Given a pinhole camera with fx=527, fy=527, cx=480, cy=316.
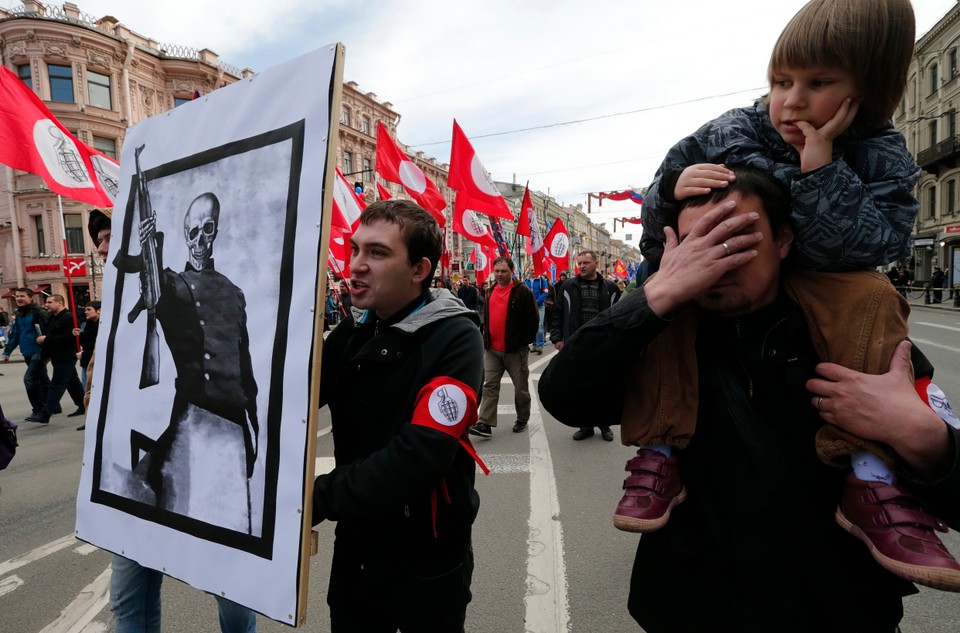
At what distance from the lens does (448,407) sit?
1.44 meters

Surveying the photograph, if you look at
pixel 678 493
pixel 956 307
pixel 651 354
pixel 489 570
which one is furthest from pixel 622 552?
pixel 956 307

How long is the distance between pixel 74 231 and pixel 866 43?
33.8 meters

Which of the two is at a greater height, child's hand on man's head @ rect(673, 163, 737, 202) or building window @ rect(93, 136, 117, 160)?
building window @ rect(93, 136, 117, 160)

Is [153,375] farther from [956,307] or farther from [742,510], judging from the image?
[956,307]

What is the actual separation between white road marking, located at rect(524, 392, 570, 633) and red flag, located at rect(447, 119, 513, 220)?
5.58m

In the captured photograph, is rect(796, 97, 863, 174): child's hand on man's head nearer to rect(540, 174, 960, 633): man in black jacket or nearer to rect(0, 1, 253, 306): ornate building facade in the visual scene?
rect(540, 174, 960, 633): man in black jacket

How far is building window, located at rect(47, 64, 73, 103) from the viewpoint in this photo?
85.5 ft

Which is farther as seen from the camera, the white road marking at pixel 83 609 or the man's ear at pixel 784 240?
the white road marking at pixel 83 609

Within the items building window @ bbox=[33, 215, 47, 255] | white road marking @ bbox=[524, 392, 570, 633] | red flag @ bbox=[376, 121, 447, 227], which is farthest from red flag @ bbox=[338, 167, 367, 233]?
building window @ bbox=[33, 215, 47, 255]

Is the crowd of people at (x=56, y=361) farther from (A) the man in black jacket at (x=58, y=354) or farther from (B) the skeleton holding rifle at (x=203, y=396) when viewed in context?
(B) the skeleton holding rifle at (x=203, y=396)

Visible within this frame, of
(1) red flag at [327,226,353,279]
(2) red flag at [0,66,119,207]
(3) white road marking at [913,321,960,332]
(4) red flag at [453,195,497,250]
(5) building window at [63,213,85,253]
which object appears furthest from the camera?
(5) building window at [63,213,85,253]

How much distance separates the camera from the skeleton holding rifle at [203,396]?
1.28 m

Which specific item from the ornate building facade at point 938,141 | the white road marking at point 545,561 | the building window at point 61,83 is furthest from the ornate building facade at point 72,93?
the ornate building facade at point 938,141

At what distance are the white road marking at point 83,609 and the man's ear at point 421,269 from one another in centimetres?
268
